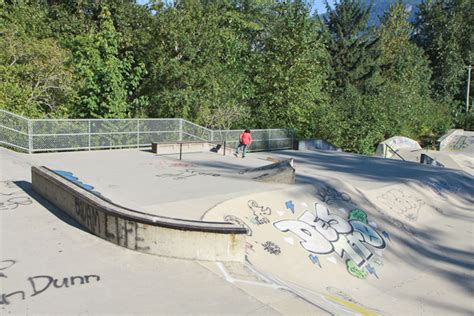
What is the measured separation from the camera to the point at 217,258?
580cm

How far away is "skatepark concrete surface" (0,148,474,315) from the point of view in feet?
15.5

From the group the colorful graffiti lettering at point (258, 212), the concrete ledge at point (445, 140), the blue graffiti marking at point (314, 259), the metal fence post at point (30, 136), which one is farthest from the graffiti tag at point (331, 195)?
the concrete ledge at point (445, 140)

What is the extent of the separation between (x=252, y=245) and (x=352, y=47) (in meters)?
38.5

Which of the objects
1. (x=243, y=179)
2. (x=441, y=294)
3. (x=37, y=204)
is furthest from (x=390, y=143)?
(x=37, y=204)

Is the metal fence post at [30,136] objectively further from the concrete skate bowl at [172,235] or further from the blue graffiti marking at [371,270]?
the blue graffiti marking at [371,270]

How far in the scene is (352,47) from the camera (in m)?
41.6

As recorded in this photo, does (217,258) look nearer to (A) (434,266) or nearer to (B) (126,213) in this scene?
(B) (126,213)

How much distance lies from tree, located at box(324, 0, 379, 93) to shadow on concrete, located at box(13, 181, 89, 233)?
33.1 meters

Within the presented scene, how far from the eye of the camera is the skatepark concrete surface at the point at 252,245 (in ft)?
15.5

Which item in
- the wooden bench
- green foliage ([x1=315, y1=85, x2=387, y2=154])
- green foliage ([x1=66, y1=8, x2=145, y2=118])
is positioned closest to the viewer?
the wooden bench

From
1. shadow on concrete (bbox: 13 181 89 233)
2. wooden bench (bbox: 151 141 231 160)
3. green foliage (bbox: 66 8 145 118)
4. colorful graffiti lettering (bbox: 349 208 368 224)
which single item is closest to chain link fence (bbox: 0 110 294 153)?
wooden bench (bbox: 151 141 231 160)

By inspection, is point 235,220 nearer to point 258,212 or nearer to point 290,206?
point 258,212

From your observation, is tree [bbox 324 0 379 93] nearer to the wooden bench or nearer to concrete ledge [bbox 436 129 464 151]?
concrete ledge [bbox 436 129 464 151]

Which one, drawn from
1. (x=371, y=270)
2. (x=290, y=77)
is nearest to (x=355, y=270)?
(x=371, y=270)
